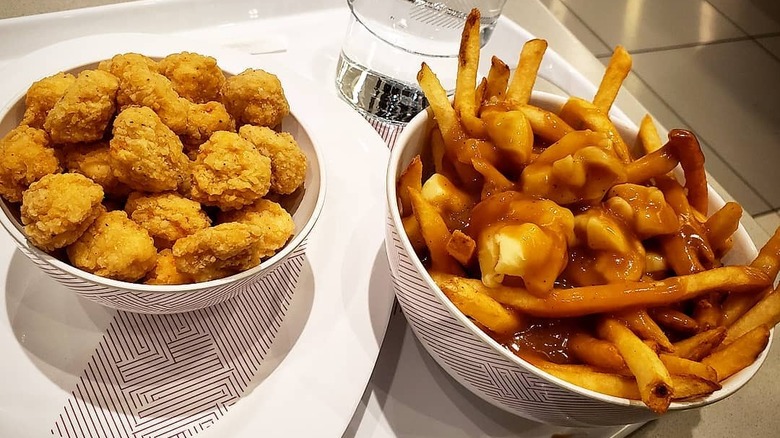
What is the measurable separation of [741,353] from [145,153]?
56cm

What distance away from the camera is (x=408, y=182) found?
2.11 ft

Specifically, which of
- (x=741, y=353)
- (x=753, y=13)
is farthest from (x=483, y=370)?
(x=753, y=13)

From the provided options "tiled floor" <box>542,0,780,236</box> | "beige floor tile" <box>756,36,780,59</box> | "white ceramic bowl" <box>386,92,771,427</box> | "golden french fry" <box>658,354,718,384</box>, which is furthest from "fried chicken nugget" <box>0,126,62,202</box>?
"beige floor tile" <box>756,36,780,59</box>

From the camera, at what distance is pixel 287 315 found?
0.70 metres

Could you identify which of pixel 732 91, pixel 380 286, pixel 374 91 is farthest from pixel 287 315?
pixel 732 91

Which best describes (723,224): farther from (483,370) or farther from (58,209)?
(58,209)

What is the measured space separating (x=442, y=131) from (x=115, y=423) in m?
0.43

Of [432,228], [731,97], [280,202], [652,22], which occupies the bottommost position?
[731,97]

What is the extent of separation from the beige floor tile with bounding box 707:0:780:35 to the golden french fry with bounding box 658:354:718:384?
249cm

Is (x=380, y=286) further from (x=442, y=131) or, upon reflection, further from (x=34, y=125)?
(x=34, y=125)

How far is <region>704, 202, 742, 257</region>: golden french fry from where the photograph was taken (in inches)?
25.6

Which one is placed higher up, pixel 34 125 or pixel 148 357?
pixel 34 125

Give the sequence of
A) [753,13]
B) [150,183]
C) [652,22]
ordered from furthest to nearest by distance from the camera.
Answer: [753,13], [652,22], [150,183]

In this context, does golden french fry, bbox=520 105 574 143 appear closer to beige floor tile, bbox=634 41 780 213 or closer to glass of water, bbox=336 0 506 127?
glass of water, bbox=336 0 506 127
